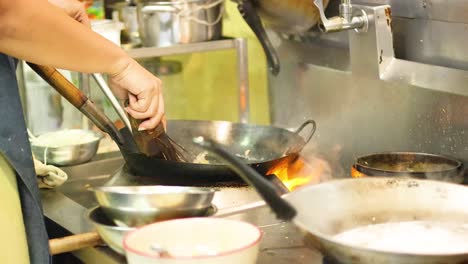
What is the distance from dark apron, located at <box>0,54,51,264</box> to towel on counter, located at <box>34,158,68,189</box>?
12.2 inches

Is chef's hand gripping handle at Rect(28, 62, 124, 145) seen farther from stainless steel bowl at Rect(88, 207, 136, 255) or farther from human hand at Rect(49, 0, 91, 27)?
stainless steel bowl at Rect(88, 207, 136, 255)

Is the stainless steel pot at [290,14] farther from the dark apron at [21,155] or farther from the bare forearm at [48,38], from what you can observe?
the dark apron at [21,155]

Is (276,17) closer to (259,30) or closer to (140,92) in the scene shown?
(259,30)

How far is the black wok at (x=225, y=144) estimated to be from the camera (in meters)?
1.65

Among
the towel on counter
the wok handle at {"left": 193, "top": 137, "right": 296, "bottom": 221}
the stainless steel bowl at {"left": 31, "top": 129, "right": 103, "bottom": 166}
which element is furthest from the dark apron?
the stainless steel bowl at {"left": 31, "top": 129, "right": 103, "bottom": 166}

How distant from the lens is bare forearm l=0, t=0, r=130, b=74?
1.28m

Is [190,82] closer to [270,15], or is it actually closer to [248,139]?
[270,15]

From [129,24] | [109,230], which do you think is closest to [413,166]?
[109,230]

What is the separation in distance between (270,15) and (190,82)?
2.73ft

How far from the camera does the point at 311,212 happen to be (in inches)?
50.4

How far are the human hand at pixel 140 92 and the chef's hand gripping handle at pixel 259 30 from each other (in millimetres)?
687

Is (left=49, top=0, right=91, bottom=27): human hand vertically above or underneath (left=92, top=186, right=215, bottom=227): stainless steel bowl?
above

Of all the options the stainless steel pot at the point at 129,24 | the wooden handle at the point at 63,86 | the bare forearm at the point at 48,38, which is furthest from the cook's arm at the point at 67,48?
the stainless steel pot at the point at 129,24

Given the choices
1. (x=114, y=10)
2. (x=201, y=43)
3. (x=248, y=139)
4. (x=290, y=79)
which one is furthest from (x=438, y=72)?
(x=114, y=10)
